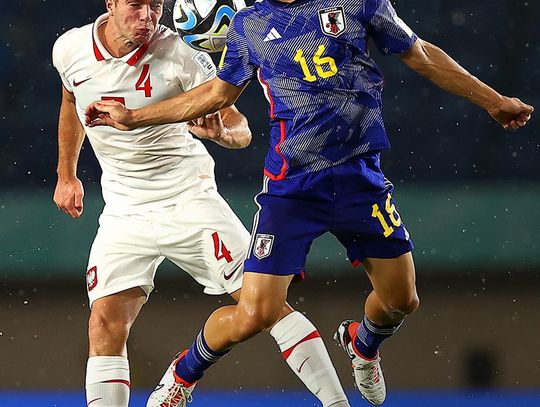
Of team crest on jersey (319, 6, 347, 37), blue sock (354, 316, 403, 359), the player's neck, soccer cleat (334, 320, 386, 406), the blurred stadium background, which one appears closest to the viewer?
team crest on jersey (319, 6, 347, 37)

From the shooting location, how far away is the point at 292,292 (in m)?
6.00

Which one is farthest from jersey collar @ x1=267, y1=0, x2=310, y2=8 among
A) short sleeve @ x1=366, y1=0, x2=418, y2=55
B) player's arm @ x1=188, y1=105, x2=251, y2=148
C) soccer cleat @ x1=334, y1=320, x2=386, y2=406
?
soccer cleat @ x1=334, y1=320, x2=386, y2=406

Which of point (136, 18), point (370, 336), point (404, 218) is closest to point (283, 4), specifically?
point (136, 18)

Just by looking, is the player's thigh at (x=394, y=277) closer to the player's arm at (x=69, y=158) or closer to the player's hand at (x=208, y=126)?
the player's hand at (x=208, y=126)

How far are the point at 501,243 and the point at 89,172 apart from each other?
2103 mm

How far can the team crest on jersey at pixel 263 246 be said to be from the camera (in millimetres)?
3709

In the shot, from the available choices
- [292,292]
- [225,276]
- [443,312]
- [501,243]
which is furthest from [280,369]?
[225,276]

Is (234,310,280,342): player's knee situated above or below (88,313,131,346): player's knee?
above

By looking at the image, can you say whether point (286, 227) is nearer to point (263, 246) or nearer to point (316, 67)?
point (263, 246)

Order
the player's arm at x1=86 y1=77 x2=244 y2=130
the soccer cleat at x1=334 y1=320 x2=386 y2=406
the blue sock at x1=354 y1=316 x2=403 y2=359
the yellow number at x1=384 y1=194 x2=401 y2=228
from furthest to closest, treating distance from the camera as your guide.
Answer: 1. the soccer cleat at x1=334 y1=320 x2=386 y2=406
2. the blue sock at x1=354 y1=316 x2=403 y2=359
3. the yellow number at x1=384 y1=194 x2=401 y2=228
4. the player's arm at x1=86 y1=77 x2=244 y2=130

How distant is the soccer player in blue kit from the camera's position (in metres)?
3.66

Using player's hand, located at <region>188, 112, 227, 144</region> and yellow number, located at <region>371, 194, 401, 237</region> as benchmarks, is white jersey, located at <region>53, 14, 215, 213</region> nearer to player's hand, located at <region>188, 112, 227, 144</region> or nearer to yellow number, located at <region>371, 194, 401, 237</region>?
player's hand, located at <region>188, 112, 227, 144</region>

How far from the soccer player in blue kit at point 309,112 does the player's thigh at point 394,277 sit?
90 millimetres

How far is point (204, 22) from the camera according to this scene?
3.99 m
